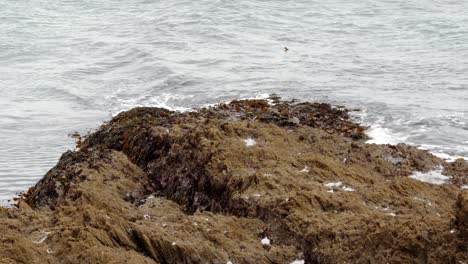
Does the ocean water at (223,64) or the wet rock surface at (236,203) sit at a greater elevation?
the wet rock surface at (236,203)

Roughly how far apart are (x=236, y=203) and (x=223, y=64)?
A: 1673cm

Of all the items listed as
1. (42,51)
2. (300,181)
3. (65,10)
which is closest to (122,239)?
(300,181)

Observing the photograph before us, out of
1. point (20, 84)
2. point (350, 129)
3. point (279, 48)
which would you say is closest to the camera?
point (350, 129)

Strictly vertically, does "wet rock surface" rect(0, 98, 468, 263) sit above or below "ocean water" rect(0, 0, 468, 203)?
above

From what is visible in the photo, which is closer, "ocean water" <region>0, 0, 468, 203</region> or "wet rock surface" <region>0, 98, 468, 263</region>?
"wet rock surface" <region>0, 98, 468, 263</region>

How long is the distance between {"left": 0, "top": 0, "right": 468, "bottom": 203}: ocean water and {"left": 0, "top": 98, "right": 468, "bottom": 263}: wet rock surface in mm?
3691

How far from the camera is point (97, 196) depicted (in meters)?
8.12

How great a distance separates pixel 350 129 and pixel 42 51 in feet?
62.0

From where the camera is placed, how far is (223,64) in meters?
24.5

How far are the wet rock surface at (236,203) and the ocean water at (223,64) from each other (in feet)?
12.1

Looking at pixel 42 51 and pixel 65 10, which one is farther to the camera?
pixel 65 10

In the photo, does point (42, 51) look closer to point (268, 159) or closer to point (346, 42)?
point (346, 42)

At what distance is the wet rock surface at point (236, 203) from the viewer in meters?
6.28

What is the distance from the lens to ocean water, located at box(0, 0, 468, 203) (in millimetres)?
16516
